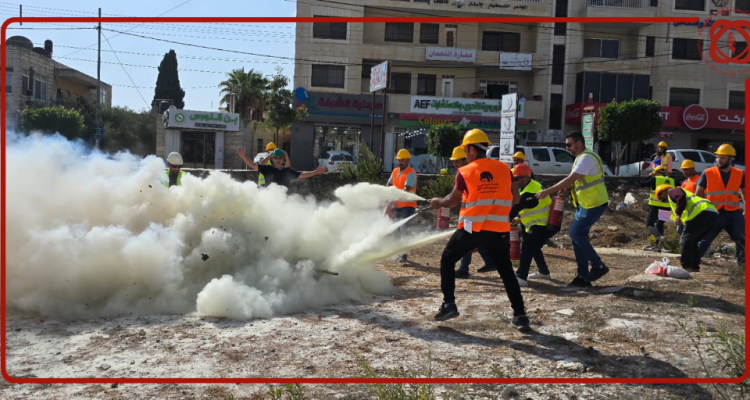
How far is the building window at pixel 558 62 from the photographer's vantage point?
3497 cm

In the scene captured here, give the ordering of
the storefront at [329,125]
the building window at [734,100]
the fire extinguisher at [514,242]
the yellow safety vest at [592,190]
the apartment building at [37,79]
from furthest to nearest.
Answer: the building window at [734,100]
the storefront at [329,125]
the apartment building at [37,79]
the fire extinguisher at [514,242]
the yellow safety vest at [592,190]

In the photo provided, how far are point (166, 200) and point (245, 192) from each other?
0.98 meters

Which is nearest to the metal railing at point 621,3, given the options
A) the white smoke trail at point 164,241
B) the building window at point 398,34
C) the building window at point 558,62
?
the building window at point 558,62

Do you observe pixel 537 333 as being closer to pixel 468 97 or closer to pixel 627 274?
pixel 627 274

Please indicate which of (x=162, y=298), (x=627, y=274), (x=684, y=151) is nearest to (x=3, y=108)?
(x=162, y=298)

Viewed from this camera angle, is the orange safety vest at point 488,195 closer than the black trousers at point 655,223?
Yes

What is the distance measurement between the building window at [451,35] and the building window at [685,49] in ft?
44.5

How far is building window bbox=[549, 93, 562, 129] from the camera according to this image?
35.4 meters

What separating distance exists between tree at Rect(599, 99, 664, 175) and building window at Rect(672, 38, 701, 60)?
516 inches

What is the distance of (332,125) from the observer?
110 ft

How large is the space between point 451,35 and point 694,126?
1539 centimetres

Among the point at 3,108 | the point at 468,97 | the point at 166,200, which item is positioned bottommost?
the point at 166,200

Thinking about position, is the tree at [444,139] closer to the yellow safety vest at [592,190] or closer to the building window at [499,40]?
the building window at [499,40]

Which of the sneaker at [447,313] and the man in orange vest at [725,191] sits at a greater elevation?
the man in orange vest at [725,191]
